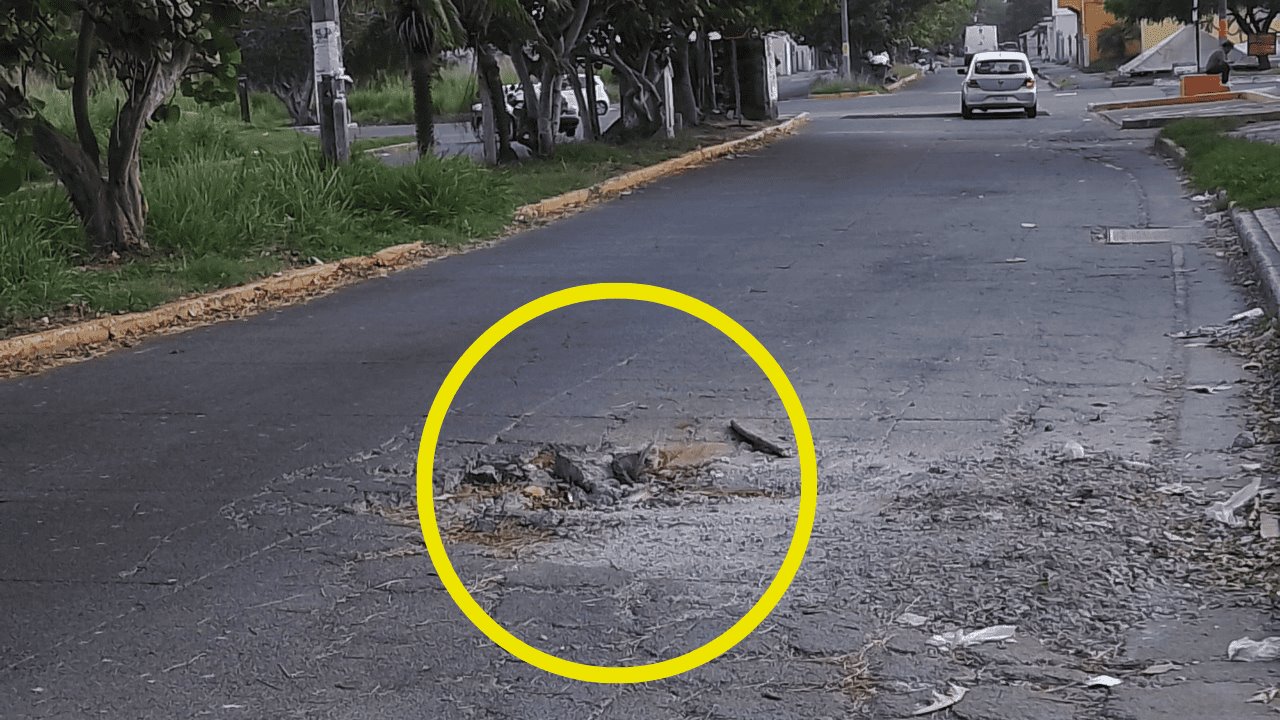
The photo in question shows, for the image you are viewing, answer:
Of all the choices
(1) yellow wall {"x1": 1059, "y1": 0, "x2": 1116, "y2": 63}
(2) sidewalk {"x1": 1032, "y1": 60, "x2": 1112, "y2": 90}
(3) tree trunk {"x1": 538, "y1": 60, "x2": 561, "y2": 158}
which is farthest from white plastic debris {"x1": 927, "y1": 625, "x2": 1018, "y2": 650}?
(1) yellow wall {"x1": 1059, "y1": 0, "x2": 1116, "y2": 63}

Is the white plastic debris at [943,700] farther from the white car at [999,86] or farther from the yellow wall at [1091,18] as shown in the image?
the yellow wall at [1091,18]

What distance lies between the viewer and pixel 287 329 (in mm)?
10312

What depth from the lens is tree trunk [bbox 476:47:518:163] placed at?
2130cm

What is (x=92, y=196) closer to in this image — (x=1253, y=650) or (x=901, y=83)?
(x=1253, y=650)

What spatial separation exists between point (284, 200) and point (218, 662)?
33.2 feet

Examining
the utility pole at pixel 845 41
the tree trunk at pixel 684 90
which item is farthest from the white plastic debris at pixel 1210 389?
the utility pole at pixel 845 41

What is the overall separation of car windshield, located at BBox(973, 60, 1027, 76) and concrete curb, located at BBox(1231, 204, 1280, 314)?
2191 centimetres

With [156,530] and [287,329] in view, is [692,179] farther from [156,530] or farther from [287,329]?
[156,530]

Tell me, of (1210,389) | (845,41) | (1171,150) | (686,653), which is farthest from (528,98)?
(845,41)

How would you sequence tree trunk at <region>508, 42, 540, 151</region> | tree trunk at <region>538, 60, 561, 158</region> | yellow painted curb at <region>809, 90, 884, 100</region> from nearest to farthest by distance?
tree trunk at <region>538, 60, 561, 158</region> < tree trunk at <region>508, 42, 540, 151</region> < yellow painted curb at <region>809, 90, 884, 100</region>

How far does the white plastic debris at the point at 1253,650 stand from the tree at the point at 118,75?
954cm

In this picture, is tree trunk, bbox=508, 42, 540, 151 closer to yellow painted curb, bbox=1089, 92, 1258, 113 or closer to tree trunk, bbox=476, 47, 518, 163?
tree trunk, bbox=476, 47, 518, 163

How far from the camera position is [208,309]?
11.0 metres

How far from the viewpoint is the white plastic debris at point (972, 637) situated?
4.46 metres
